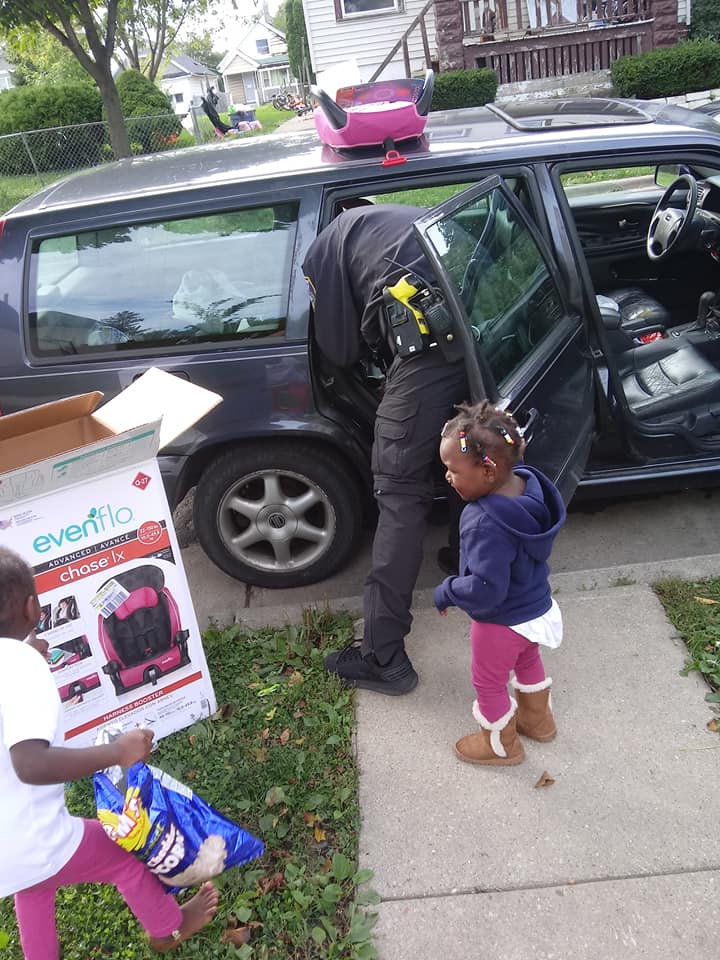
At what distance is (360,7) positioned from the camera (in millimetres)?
16609

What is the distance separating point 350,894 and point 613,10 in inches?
650

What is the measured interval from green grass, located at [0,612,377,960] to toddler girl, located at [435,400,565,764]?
1.80 feet

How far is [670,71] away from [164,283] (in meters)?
13.4

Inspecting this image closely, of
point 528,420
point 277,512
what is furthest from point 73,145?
point 528,420

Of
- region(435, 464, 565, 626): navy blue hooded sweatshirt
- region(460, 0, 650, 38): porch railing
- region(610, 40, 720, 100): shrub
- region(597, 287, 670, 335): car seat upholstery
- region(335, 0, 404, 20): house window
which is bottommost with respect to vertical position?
region(597, 287, 670, 335): car seat upholstery

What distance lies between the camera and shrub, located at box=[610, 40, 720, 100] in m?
13.4

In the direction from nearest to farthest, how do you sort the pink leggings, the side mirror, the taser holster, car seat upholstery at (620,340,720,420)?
the pink leggings < the taser holster < car seat upholstery at (620,340,720,420) < the side mirror

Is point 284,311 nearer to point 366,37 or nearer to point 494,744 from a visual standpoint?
point 494,744

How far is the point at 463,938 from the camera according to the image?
2.04 meters

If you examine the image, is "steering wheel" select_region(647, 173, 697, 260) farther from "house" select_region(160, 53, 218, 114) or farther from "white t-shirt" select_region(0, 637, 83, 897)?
"house" select_region(160, 53, 218, 114)

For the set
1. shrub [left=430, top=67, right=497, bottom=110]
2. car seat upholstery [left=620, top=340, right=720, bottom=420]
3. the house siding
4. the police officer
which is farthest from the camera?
the house siding

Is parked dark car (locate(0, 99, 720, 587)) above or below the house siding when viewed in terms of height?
below

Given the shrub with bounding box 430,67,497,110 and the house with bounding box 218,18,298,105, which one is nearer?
the shrub with bounding box 430,67,497,110

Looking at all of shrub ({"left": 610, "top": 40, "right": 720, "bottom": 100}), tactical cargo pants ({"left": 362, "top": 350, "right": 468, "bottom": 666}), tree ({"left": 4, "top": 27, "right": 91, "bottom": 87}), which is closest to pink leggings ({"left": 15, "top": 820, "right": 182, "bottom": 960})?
tactical cargo pants ({"left": 362, "top": 350, "right": 468, "bottom": 666})
